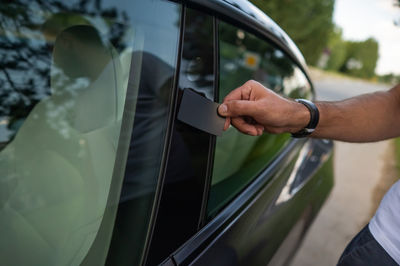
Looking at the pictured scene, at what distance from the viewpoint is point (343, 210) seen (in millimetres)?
3346

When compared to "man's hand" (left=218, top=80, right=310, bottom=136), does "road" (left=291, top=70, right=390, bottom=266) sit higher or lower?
lower

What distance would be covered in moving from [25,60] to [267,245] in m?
1.13

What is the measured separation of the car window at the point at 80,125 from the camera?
32.6 inches

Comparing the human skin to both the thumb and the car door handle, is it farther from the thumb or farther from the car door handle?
the car door handle

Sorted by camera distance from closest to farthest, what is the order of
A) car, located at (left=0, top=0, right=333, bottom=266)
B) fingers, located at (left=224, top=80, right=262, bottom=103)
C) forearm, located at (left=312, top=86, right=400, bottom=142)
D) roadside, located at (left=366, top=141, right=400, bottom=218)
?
1. car, located at (left=0, top=0, right=333, bottom=266)
2. fingers, located at (left=224, top=80, right=262, bottom=103)
3. forearm, located at (left=312, top=86, right=400, bottom=142)
4. roadside, located at (left=366, top=141, right=400, bottom=218)

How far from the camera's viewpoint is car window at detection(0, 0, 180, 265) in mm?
828

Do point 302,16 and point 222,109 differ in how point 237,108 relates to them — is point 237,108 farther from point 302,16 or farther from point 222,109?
point 302,16

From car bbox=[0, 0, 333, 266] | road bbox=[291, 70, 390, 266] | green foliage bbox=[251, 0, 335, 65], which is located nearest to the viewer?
car bbox=[0, 0, 333, 266]

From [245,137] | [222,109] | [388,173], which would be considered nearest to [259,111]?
[222,109]

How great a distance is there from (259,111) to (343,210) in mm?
2739

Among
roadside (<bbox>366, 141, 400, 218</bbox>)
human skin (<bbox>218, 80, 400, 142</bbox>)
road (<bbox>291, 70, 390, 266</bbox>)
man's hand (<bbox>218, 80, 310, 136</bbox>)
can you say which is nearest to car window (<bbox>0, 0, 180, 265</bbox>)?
man's hand (<bbox>218, 80, 310, 136</bbox>)

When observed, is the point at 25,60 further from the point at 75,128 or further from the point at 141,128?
the point at 141,128

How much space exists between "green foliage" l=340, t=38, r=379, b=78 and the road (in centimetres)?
5725

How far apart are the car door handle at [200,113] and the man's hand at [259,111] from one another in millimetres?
47
